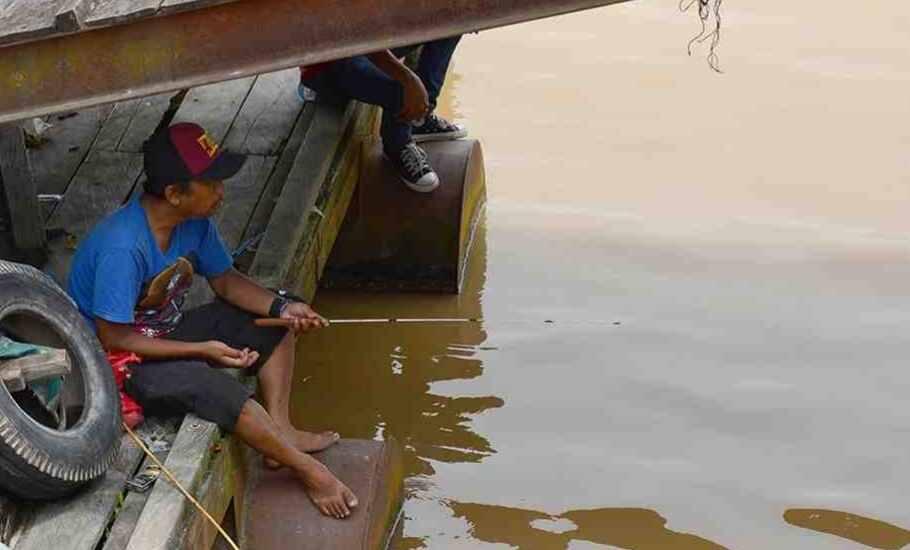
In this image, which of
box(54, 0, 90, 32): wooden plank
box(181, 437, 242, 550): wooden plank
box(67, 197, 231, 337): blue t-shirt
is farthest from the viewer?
box(67, 197, 231, 337): blue t-shirt

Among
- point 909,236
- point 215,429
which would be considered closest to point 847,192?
point 909,236

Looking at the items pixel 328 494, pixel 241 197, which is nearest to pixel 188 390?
pixel 328 494

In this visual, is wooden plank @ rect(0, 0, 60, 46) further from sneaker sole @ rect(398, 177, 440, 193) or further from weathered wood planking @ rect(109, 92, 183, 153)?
sneaker sole @ rect(398, 177, 440, 193)

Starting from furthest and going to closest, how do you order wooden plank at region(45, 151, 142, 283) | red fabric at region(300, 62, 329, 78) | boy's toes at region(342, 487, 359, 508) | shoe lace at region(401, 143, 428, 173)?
shoe lace at region(401, 143, 428, 173), red fabric at region(300, 62, 329, 78), wooden plank at region(45, 151, 142, 283), boy's toes at region(342, 487, 359, 508)

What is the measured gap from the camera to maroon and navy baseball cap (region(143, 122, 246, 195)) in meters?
5.34

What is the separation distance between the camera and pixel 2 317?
4734mm

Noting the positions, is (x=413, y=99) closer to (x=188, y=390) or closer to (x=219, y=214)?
(x=219, y=214)

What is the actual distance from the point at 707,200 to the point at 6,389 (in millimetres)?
5625

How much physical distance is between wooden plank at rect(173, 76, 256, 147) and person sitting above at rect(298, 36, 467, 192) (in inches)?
13.6

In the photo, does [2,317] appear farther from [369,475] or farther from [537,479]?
[537,479]

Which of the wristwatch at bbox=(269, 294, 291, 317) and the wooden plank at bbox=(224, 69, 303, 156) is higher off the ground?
the wristwatch at bbox=(269, 294, 291, 317)

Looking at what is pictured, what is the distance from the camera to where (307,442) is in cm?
568

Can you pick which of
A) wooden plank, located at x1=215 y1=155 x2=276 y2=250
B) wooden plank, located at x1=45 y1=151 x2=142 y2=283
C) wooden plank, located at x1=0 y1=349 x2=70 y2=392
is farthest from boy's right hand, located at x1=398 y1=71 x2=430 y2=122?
wooden plank, located at x1=0 y1=349 x2=70 y2=392

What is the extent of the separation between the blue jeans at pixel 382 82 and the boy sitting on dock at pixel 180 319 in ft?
6.50
